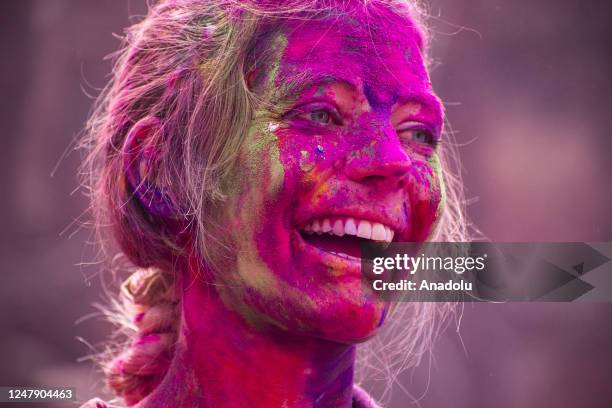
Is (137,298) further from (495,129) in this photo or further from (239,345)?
(495,129)

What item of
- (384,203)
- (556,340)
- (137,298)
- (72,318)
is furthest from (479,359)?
(384,203)

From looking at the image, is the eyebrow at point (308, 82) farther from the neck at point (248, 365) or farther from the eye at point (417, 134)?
the neck at point (248, 365)

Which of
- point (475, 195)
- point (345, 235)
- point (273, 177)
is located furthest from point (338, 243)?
point (475, 195)

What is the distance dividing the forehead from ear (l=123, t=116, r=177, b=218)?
9.5 inches

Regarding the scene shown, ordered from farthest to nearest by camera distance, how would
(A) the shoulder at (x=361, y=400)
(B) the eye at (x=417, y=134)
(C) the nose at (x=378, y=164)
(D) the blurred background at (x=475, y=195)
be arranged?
1. (D) the blurred background at (x=475, y=195)
2. (A) the shoulder at (x=361, y=400)
3. (B) the eye at (x=417, y=134)
4. (C) the nose at (x=378, y=164)

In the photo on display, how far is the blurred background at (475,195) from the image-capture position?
9.32ft

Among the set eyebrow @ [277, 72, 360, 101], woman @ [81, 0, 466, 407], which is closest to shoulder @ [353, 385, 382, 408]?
woman @ [81, 0, 466, 407]

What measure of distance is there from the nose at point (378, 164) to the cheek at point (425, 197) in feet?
0.17

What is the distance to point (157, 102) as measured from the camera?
133 centimetres

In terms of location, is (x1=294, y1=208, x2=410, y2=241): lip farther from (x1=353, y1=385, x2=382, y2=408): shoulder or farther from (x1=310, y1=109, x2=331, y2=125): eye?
(x1=353, y1=385, x2=382, y2=408): shoulder

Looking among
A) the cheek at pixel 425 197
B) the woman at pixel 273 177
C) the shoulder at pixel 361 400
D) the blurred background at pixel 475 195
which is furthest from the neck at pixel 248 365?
the blurred background at pixel 475 195

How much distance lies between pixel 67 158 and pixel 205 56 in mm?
2110

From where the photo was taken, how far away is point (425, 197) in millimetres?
1239

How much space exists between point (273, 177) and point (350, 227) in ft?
0.46
